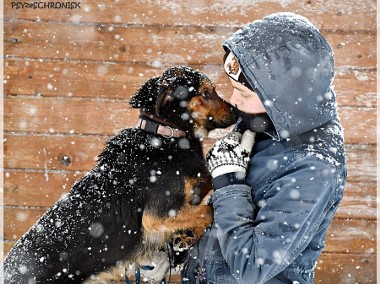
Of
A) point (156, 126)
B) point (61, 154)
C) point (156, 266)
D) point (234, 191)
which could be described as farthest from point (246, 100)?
point (61, 154)

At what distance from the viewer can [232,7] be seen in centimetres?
372

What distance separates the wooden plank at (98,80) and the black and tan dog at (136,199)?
1.06 meters

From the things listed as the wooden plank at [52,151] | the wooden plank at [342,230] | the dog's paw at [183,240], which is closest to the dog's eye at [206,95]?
the dog's paw at [183,240]

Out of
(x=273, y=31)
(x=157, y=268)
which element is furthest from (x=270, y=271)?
(x=157, y=268)

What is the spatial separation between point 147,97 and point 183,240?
2.94 feet

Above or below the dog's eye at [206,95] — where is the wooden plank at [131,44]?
below

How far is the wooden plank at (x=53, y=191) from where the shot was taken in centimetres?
390

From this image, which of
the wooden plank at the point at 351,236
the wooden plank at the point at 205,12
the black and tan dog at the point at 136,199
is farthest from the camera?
the wooden plank at the point at 351,236

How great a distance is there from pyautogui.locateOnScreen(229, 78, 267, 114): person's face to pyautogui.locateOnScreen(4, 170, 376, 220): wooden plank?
2445 millimetres

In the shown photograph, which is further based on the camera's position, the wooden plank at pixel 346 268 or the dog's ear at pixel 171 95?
the wooden plank at pixel 346 268

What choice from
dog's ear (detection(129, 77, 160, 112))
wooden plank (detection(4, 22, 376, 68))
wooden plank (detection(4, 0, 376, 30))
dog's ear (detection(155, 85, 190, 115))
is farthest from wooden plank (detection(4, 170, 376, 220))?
dog's ear (detection(155, 85, 190, 115))

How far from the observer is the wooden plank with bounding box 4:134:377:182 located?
3875 mm

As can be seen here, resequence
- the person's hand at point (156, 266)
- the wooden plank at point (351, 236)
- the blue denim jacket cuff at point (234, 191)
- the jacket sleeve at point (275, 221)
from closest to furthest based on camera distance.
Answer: the jacket sleeve at point (275, 221) < the blue denim jacket cuff at point (234, 191) < the person's hand at point (156, 266) < the wooden plank at point (351, 236)

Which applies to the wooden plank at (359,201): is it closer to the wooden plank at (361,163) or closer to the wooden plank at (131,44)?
the wooden plank at (361,163)
